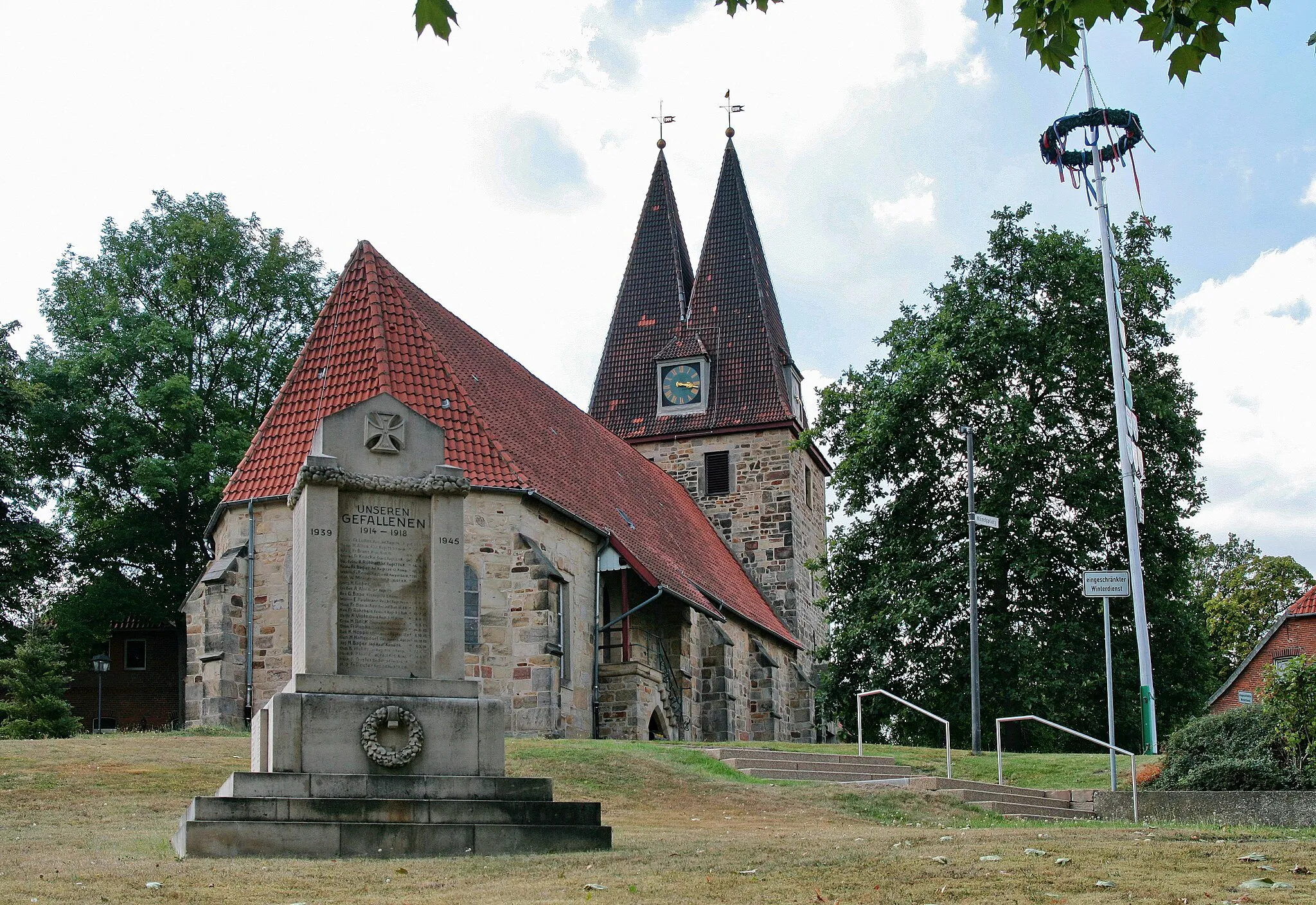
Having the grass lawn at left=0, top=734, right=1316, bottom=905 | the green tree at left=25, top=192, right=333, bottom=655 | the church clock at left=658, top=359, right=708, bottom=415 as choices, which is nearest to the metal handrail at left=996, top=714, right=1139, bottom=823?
the grass lawn at left=0, top=734, right=1316, bottom=905

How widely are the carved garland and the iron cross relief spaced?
0.77ft

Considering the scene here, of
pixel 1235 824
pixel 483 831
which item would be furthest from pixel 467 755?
pixel 1235 824

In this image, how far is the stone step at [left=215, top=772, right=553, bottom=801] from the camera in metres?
9.80

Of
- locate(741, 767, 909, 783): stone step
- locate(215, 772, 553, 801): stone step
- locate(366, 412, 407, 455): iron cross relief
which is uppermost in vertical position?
locate(366, 412, 407, 455): iron cross relief

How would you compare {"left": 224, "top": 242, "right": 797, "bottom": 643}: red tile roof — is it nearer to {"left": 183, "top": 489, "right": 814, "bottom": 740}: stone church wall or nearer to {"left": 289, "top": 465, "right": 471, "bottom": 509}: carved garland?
{"left": 183, "top": 489, "right": 814, "bottom": 740}: stone church wall

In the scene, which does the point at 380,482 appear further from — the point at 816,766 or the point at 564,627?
the point at 564,627

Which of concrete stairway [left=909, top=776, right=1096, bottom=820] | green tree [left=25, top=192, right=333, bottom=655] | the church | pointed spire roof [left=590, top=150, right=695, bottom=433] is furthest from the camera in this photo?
pointed spire roof [left=590, top=150, right=695, bottom=433]

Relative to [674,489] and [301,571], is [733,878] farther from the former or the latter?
[674,489]

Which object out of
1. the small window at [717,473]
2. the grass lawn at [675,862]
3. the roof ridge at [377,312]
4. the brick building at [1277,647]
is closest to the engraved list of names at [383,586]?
the grass lawn at [675,862]

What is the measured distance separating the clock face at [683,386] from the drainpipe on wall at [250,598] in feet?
62.6

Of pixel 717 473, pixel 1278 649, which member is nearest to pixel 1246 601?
pixel 1278 649

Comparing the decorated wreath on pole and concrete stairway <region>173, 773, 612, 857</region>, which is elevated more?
the decorated wreath on pole

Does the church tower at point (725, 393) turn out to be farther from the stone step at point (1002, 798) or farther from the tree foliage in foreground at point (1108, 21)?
the tree foliage in foreground at point (1108, 21)

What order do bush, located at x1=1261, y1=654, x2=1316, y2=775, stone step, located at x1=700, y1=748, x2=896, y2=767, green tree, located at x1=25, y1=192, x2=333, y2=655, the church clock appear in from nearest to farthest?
bush, located at x1=1261, y1=654, x2=1316, y2=775 < stone step, located at x1=700, y1=748, x2=896, y2=767 < green tree, located at x1=25, y1=192, x2=333, y2=655 < the church clock
